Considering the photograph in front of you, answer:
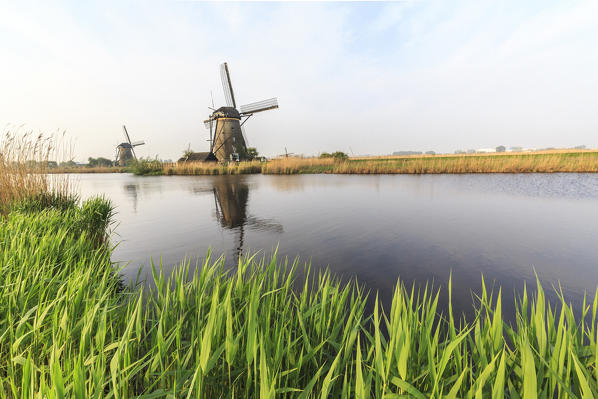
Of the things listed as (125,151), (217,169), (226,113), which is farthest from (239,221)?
(125,151)

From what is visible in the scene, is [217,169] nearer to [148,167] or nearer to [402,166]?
[148,167]

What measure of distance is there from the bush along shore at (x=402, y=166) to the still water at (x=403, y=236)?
12.0 metres

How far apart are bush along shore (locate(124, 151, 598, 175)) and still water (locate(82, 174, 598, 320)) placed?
12.0 metres

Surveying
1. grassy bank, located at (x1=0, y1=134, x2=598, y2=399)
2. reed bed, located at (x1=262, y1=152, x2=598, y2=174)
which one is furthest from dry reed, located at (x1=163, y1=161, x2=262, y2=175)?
grassy bank, located at (x1=0, y1=134, x2=598, y2=399)

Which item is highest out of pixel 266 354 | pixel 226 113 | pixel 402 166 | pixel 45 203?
pixel 226 113

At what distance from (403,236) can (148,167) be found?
4174cm

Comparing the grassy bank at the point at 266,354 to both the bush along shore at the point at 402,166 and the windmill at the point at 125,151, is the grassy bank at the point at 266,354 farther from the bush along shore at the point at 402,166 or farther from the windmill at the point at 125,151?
the windmill at the point at 125,151

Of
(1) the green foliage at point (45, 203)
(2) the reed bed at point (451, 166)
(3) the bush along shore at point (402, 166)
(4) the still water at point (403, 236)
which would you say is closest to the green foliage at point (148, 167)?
(3) the bush along shore at point (402, 166)

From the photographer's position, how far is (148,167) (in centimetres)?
3700

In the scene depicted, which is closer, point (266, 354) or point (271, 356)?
point (266, 354)

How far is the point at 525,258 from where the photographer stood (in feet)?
Answer: 16.4

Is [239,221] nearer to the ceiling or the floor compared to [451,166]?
nearer to the floor

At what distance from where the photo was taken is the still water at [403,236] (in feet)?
14.6

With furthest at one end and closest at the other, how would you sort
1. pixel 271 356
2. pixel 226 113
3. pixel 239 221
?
1. pixel 226 113
2. pixel 239 221
3. pixel 271 356
